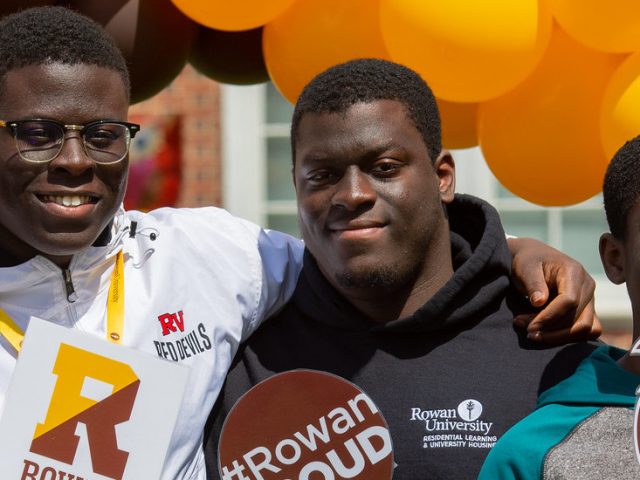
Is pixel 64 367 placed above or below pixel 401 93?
below

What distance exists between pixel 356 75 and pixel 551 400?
2.87ft

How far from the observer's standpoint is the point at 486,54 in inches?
116

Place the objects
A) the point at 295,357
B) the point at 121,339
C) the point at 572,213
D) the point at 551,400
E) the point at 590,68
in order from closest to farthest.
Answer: the point at 551,400
the point at 121,339
the point at 295,357
the point at 590,68
the point at 572,213

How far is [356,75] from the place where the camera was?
266 cm

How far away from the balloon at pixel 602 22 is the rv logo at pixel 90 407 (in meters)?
1.46

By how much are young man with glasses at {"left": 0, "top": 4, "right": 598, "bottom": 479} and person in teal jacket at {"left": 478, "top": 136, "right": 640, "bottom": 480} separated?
0.74 ft

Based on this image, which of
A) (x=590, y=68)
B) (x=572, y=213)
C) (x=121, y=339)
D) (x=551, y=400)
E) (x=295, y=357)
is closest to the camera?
(x=551, y=400)

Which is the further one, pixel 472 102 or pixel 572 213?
pixel 572 213

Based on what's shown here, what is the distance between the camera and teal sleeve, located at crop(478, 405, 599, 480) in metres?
2.15

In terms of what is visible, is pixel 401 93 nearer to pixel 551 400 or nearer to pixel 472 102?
pixel 472 102

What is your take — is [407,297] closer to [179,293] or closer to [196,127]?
[179,293]

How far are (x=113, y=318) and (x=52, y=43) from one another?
2.00 ft

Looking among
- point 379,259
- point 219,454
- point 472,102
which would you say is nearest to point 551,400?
point 379,259

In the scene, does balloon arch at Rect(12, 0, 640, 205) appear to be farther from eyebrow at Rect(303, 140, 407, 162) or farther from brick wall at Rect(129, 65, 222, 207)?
brick wall at Rect(129, 65, 222, 207)
